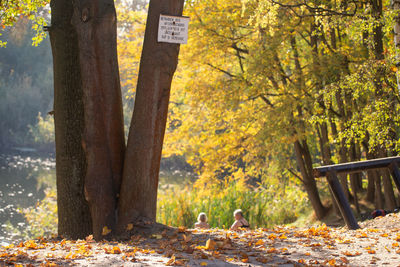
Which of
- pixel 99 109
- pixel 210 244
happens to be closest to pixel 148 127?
pixel 99 109

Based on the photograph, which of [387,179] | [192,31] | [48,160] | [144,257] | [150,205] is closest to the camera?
[144,257]

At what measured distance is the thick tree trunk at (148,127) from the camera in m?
4.95

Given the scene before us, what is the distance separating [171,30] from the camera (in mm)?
5082

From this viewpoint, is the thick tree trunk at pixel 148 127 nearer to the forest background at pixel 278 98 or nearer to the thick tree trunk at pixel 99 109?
the thick tree trunk at pixel 99 109

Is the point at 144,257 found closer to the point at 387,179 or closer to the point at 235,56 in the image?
the point at 387,179

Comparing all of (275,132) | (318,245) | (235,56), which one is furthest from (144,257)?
(235,56)

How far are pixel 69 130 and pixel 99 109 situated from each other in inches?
21.9

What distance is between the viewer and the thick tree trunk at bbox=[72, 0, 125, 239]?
199 inches

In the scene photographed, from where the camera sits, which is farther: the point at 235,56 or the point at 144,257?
the point at 235,56

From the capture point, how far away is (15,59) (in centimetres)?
3994

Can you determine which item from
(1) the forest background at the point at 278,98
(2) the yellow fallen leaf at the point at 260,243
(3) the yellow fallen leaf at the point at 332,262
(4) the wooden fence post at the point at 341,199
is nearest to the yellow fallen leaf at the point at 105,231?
(2) the yellow fallen leaf at the point at 260,243

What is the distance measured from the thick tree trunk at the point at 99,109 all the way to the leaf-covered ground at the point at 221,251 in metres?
0.58

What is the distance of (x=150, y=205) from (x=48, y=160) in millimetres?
29809

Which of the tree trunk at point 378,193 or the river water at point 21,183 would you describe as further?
the river water at point 21,183
